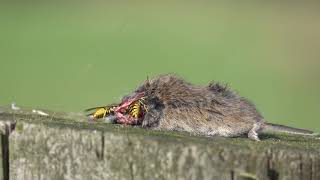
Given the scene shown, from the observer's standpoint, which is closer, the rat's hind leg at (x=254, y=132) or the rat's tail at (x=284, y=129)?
the rat's hind leg at (x=254, y=132)

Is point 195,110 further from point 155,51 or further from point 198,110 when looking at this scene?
point 155,51

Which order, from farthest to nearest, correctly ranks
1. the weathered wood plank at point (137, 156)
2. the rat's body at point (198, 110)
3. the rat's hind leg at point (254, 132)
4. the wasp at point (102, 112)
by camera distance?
the wasp at point (102, 112)
the rat's body at point (198, 110)
the rat's hind leg at point (254, 132)
the weathered wood plank at point (137, 156)

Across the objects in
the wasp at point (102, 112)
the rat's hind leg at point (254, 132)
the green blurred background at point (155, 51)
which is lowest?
the rat's hind leg at point (254, 132)

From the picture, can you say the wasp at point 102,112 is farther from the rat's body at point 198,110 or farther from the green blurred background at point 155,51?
the green blurred background at point 155,51

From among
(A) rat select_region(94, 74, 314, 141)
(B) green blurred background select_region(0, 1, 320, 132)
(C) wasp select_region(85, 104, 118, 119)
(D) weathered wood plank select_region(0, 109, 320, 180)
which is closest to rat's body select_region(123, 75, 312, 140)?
(A) rat select_region(94, 74, 314, 141)

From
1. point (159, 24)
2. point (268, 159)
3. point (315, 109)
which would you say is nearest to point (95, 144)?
point (268, 159)

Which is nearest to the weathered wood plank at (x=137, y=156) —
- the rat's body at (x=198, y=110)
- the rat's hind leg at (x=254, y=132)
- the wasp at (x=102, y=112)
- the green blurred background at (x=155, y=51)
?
the rat's hind leg at (x=254, y=132)

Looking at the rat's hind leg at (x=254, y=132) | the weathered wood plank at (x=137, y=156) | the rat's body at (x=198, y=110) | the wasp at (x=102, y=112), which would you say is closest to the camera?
the weathered wood plank at (x=137, y=156)

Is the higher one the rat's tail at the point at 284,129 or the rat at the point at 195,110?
the rat at the point at 195,110
